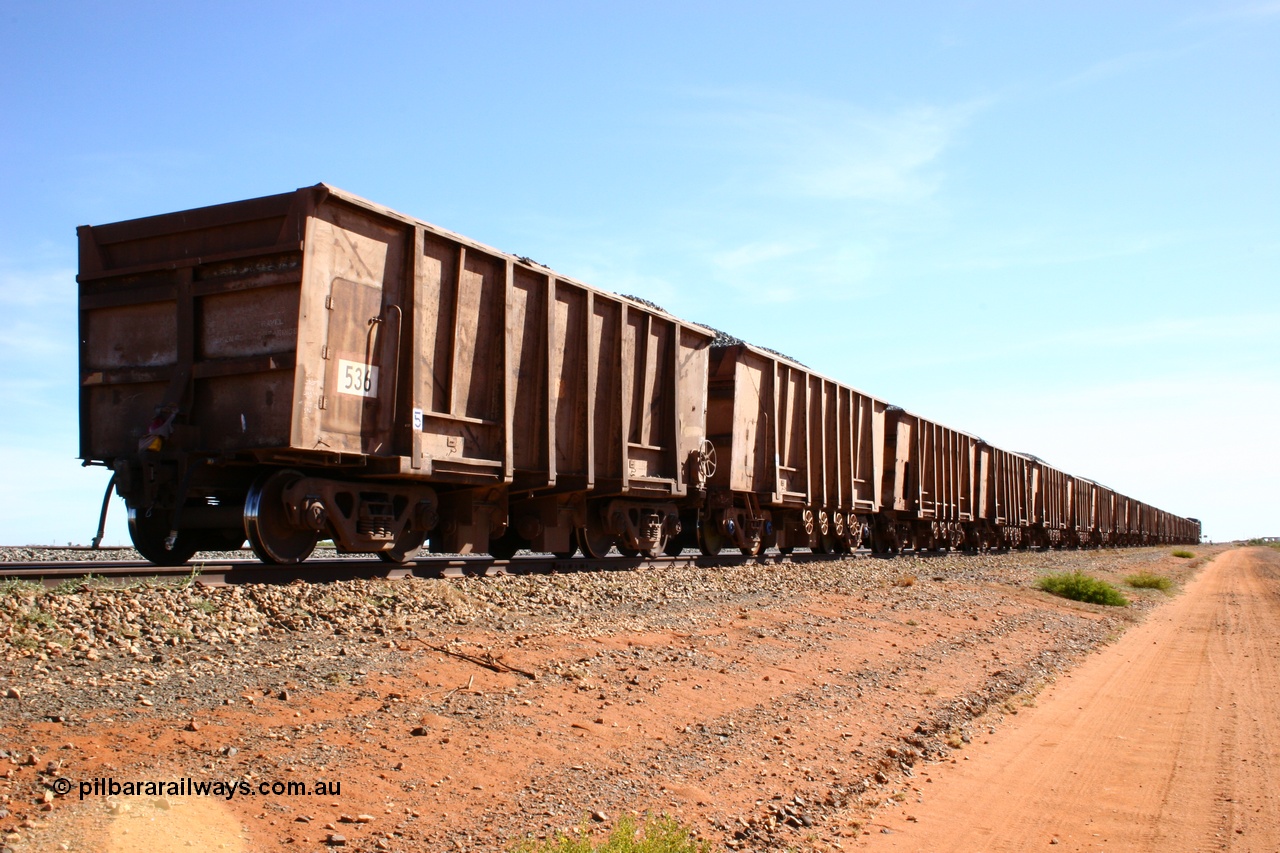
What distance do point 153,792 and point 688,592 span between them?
7665 mm

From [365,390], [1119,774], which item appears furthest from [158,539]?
[1119,774]

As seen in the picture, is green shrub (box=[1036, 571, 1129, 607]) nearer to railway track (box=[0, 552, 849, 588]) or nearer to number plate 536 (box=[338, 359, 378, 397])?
railway track (box=[0, 552, 849, 588])

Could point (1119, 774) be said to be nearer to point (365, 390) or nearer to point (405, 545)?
point (365, 390)

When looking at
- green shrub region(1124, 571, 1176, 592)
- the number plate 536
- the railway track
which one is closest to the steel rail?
the railway track

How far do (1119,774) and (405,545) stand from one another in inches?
275

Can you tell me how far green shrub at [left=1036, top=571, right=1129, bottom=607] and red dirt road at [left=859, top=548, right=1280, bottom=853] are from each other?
266 inches

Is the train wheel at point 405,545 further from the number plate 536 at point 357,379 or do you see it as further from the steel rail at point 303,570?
the number plate 536 at point 357,379

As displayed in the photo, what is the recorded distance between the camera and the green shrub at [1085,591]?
56.1 ft

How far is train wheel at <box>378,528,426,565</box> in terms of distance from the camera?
10.3m

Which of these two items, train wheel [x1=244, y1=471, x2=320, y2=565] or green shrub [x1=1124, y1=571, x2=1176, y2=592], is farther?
green shrub [x1=1124, y1=571, x2=1176, y2=592]

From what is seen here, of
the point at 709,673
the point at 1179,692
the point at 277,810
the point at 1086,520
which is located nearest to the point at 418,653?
the point at 709,673

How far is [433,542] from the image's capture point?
1136 centimetres

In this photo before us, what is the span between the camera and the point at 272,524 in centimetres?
900

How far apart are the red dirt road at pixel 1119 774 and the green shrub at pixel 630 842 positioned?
43.3 inches
